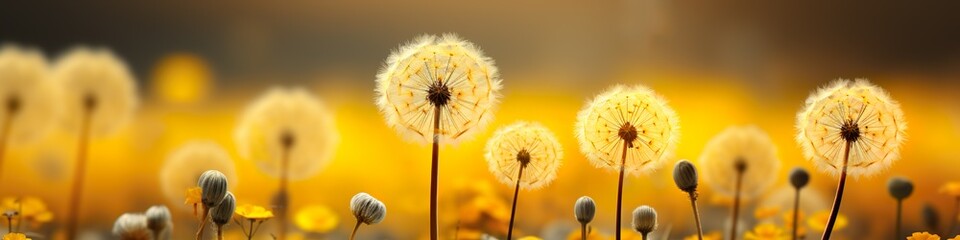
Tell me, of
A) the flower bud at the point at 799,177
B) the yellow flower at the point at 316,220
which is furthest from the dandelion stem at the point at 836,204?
the yellow flower at the point at 316,220

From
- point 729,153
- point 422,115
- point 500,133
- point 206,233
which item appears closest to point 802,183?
point 729,153

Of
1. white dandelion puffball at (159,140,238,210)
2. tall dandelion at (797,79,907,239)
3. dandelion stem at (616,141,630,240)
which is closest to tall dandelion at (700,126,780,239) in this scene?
tall dandelion at (797,79,907,239)

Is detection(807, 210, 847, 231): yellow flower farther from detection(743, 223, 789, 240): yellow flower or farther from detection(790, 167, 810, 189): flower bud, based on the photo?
detection(790, 167, 810, 189): flower bud

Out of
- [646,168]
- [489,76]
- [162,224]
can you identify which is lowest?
[162,224]

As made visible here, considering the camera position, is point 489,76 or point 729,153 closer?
point 489,76

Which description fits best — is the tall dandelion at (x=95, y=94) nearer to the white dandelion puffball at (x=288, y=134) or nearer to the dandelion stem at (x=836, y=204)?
the white dandelion puffball at (x=288, y=134)

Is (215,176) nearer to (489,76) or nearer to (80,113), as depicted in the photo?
(489,76)

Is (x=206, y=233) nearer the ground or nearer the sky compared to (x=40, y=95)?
nearer the ground

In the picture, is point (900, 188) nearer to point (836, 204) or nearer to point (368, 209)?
point (836, 204)
